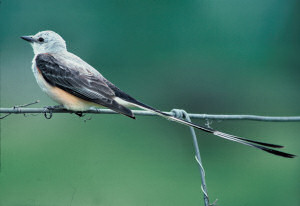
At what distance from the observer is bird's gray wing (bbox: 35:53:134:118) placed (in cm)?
290

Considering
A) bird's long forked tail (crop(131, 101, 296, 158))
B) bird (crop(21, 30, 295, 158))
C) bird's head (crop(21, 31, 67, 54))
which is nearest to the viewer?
bird's long forked tail (crop(131, 101, 296, 158))

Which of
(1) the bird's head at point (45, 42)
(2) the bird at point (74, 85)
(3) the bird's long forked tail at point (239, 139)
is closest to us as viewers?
(3) the bird's long forked tail at point (239, 139)

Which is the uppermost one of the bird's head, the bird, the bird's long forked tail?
the bird's head

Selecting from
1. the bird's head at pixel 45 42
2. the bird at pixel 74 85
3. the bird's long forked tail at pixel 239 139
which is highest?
the bird's head at pixel 45 42

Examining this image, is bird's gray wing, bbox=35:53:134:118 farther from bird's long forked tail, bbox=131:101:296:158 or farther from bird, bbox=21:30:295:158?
bird's long forked tail, bbox=131:101:296:158

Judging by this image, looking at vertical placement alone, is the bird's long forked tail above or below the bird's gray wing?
below

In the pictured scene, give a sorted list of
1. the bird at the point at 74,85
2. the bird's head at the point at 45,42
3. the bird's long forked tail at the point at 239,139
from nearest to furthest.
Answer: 1. the bird's long forked tail at the point at 239,139
2. the bird at the point at 74,85
3. the bird's head at the point at 45,42

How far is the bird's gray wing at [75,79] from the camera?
9.50 feet

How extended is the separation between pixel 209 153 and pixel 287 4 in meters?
2.21

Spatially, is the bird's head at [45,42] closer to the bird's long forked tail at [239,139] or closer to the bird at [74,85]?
the bird at [74,85]

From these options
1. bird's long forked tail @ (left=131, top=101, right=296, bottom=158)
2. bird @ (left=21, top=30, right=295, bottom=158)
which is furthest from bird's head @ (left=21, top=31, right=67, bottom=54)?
bird's long forked tail @ (left=131, top=101, right=296, bottom=158)

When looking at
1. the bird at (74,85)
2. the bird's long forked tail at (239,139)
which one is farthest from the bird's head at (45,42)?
the bird's long forked tail at (239,139)

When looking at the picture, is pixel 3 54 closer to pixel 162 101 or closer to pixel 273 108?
pixel 162 101

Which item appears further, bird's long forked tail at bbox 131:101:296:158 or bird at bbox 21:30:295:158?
bird at bbox 21:30:295:158
